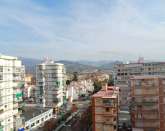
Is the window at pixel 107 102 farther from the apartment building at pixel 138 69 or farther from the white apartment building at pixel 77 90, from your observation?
the white apartment building at pixel 77 90

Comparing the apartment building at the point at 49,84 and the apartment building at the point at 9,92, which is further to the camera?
the apartment building at the point at 49,84

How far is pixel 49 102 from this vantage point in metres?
30.4

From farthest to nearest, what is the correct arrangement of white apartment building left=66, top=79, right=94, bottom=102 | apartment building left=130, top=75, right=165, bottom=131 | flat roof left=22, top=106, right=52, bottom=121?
white apartment building left=66, top=79, right=94, bottom=102 → flat roof left=22, top=106, right=52, bottom=121 → apartment building left=130, top=75, right=165, bottom=131

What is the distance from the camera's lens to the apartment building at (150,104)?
16.2 metres

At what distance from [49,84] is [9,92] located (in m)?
12.7

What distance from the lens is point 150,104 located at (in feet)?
53.2

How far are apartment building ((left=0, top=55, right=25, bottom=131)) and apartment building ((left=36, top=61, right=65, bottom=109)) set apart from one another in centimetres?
1083

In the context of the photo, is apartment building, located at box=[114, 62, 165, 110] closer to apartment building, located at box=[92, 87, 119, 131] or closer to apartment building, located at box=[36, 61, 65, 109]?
apartment building, located at box=[36, 61, 65, 109]

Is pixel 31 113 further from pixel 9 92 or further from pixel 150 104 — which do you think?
pixel 150 104

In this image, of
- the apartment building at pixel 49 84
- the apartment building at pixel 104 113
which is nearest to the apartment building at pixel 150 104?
the apartment building at pixel 104 113

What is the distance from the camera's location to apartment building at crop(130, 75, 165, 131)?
1620 cm

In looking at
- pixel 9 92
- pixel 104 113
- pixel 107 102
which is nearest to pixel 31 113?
pixel 9 92

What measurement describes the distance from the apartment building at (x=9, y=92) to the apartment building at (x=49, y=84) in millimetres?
10833

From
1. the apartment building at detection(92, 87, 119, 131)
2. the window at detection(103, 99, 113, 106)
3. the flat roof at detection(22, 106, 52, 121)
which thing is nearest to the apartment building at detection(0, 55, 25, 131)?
the flat roof at detection(22, 106, 52, 121)
